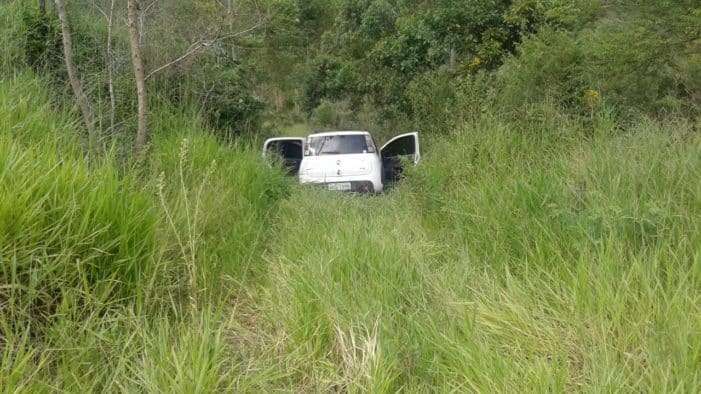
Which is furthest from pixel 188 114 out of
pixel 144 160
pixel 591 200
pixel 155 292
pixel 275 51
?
pixel 275 51

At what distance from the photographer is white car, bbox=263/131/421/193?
827cm

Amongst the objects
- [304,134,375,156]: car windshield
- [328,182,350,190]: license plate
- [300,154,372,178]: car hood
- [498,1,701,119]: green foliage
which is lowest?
[328,182,350,190]: license plate

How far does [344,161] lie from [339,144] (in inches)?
29.6

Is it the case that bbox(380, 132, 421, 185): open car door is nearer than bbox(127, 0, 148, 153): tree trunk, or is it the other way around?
bbox(127, 0, 148, 153): tree trunk

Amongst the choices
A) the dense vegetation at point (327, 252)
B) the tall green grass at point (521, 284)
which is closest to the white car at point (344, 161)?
the dense vegetation at point (327, 252)

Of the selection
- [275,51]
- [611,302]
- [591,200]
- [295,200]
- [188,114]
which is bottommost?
[295,200]

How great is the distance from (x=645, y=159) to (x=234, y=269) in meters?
3.06

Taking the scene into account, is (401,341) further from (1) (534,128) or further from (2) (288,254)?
(1) (534,128)

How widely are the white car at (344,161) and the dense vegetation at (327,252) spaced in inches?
73.7

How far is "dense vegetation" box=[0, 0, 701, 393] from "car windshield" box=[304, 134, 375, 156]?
277 centimetres

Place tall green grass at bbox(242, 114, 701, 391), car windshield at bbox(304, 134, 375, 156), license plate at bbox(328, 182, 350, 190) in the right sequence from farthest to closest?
car windshield at bbox(304, 134, 375, 156), license plate at bbox(328, 182, 350, 190), tall green grass at bbox(242, 114, 701, 391)

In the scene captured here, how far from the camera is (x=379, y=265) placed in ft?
10.1

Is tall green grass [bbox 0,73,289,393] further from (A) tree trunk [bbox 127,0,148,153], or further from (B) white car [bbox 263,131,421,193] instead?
(B) white car [bbox 263,131,421,193]

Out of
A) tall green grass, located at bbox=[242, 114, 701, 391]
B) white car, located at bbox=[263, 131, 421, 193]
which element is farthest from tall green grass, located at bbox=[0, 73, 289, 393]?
white car, located at bbox=[263, 131, 421, 193]
